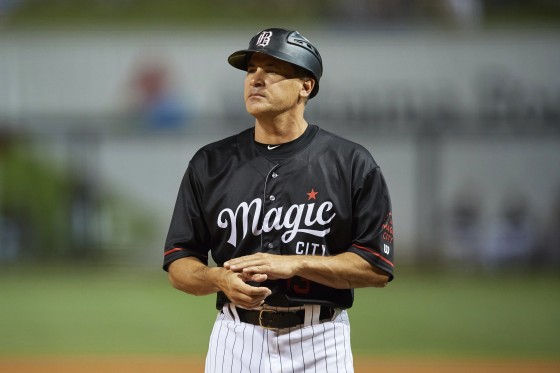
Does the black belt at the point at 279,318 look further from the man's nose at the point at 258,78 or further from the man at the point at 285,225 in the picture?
the man's nose at the point at 258,78

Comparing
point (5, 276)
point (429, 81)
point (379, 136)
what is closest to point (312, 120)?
point (379, 136)

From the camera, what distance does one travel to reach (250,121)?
48.2ft

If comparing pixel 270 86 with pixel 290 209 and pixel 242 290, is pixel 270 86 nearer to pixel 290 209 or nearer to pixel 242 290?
pixel 290 209

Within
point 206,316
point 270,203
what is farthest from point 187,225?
point 206,316

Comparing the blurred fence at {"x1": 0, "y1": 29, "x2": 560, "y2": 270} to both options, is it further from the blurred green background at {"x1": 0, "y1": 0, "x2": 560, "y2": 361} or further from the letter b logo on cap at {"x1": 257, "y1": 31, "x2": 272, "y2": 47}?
the letter b logo on cap at {"x1": 257, "y1": 31, "x2": 272, "y2": 47}

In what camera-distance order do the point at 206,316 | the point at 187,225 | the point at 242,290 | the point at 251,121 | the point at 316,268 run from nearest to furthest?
the point at 242,290 < the point at 316,268 < the point at 187,225 < the point at 206,316 < the point at 251,121

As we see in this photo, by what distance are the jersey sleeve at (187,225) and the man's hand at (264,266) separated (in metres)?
0.28

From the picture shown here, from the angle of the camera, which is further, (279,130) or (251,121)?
(251,121)

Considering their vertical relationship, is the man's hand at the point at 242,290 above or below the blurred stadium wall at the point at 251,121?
below

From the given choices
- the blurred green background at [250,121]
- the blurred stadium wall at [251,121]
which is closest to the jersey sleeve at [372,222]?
the blurred green background at [250,121]

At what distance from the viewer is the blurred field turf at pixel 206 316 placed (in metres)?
8.27

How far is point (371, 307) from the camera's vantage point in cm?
1048

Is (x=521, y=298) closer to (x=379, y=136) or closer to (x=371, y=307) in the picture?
(x=371, y=307)

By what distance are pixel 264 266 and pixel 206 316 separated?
7262 mm
